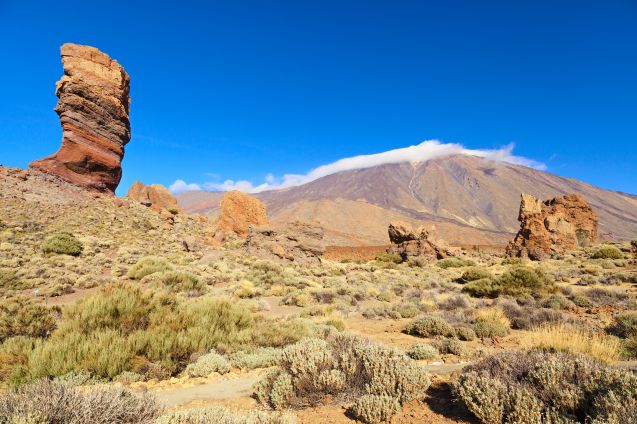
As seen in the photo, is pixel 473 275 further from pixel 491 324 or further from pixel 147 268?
pixel 147 268

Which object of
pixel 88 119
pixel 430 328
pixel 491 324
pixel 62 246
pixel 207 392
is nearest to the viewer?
pixel 207 392

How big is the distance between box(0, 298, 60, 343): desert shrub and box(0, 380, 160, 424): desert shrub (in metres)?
4.84

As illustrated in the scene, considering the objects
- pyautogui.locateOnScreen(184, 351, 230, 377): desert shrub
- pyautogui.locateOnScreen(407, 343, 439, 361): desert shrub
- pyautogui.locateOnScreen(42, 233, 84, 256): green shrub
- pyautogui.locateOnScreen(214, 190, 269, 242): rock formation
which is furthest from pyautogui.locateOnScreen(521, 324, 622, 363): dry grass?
pyautogui.locateOnScreen(214, 190, 269, 242): rock formation

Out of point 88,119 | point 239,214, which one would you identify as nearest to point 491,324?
point 239,214

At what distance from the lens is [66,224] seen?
26984 mm

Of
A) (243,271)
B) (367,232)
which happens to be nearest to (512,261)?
(243,271)

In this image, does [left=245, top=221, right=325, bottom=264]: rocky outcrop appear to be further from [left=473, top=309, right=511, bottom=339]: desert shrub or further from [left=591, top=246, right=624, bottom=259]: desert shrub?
[left=591, top=246, right=624, bottom=259]: desert shrub

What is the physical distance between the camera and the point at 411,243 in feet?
108

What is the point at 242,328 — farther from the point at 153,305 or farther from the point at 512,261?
the point at 512,261

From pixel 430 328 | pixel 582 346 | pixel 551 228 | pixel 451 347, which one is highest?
pixel 551 228

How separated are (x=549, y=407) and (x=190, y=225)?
3814 centimetres

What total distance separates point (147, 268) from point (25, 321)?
373 inches

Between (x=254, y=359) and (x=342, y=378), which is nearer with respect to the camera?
(x=342, y=378)

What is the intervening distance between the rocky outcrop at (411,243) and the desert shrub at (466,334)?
78.6ft
